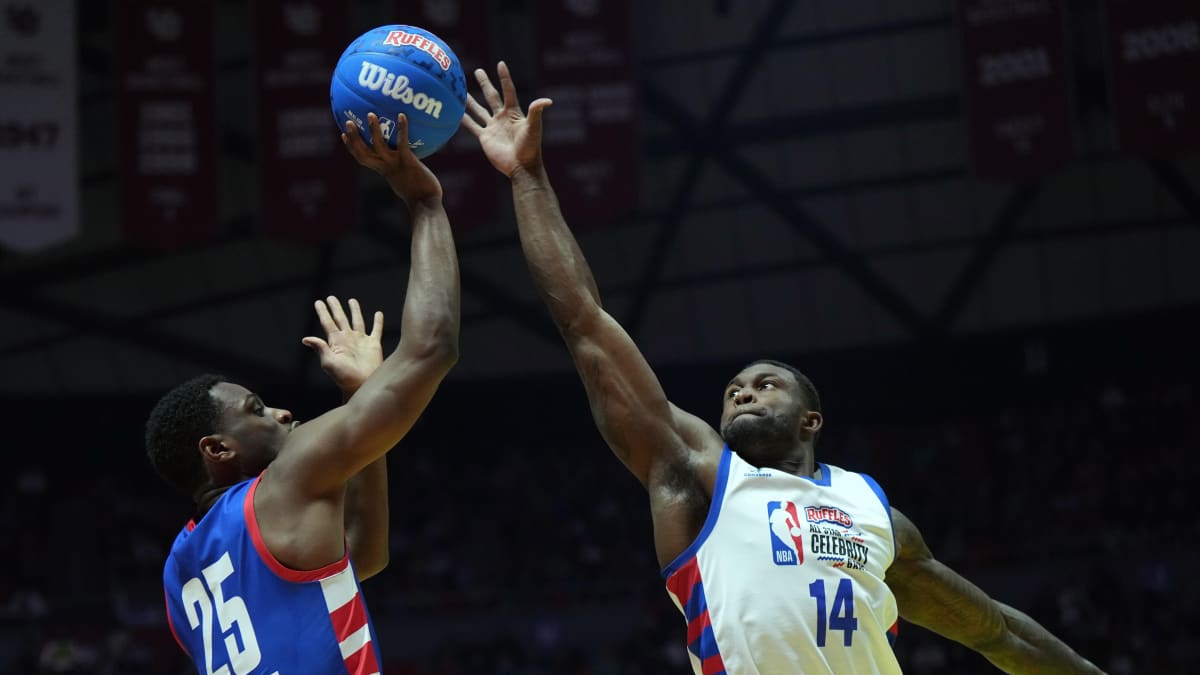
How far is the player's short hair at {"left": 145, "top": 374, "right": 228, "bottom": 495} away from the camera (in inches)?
158

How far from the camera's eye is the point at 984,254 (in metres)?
20.6

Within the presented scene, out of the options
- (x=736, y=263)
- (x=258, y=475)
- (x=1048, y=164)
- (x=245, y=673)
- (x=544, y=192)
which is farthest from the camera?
(x=736, y=263)

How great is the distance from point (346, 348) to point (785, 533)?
57.3 inches

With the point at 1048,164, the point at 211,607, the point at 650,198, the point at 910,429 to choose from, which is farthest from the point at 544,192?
the point at 910,429

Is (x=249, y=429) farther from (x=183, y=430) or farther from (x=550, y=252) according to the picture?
(x=550, y=252)

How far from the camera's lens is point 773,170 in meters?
20.0

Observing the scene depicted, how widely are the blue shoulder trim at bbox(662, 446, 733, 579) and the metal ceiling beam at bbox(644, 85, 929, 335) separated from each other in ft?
48.0

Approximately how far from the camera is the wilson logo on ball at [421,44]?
432 cm

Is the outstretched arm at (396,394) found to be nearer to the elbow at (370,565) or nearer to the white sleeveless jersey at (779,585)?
the elbow at (370,565)

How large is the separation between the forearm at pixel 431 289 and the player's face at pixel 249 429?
495mm

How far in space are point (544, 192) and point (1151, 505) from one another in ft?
53.1

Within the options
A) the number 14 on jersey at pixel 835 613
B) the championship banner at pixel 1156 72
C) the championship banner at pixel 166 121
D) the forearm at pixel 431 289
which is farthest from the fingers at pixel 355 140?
the championship banner at pixel 1156 72

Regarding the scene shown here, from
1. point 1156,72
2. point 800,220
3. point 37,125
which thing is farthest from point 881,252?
point 37,125

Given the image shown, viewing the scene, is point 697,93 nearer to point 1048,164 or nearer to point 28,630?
point 1048,164
